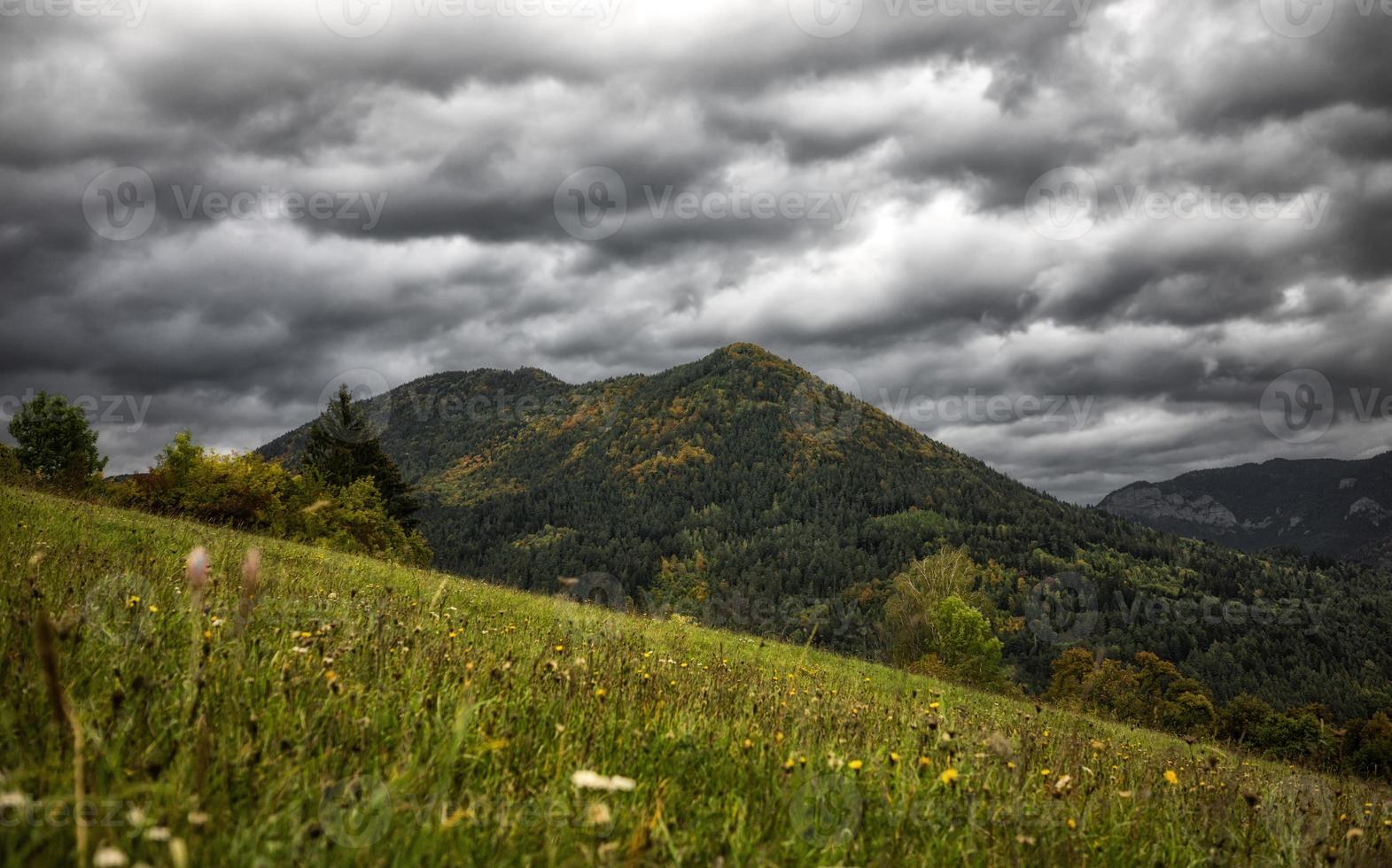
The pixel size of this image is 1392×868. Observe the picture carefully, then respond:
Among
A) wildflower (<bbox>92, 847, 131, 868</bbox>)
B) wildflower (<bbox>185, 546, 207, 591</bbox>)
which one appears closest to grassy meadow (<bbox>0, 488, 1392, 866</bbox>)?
wildflower (<bbox>92, 847, 131, 868</bbox>)

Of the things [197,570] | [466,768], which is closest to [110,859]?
[197,570]

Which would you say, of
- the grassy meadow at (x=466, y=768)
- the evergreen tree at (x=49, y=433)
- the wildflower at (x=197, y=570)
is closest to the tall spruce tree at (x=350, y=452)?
the evergreen tree at (x=49, y=433)

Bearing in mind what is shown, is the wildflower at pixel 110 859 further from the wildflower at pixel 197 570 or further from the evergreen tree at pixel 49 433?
the evergreen tree at pixel 49 433

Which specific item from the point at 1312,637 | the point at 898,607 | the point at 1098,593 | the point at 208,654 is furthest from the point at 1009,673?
the point at 1312,637

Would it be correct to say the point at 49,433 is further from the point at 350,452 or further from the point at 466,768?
the point at 466,768

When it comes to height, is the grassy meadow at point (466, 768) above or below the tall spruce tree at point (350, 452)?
below

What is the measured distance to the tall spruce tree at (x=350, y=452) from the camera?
5291 cm

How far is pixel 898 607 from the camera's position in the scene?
6362cm

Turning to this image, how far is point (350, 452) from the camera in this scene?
176 feet

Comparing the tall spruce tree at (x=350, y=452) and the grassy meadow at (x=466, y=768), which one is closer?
the grassy meadow at (x=466, y=768)

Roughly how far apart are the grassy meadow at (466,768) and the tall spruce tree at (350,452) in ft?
168

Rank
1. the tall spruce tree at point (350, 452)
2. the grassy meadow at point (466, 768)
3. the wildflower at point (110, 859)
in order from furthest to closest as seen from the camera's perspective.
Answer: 1. the tall spruce tree at point (350, 452)
2. the grassy meadow at point (466, 768)
3. the wildflower at point (110, 859)

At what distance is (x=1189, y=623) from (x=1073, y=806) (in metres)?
211

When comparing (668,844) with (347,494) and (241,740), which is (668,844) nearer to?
(241,740)
